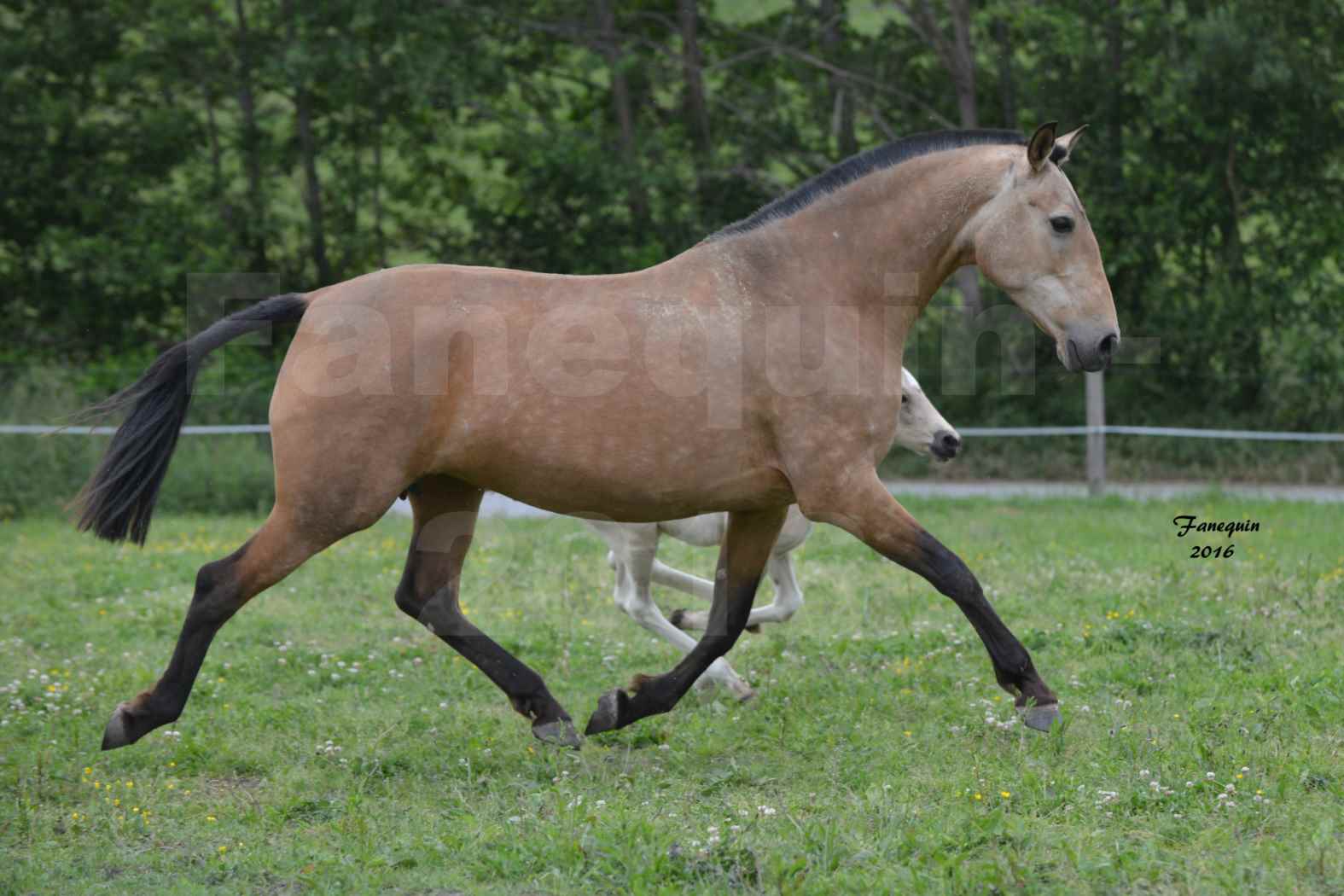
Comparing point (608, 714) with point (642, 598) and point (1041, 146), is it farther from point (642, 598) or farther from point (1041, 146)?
point (1041, 146)

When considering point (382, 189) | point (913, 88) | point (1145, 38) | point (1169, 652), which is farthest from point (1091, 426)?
point (382, 189)

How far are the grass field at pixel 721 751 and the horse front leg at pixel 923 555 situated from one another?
0.84 ft

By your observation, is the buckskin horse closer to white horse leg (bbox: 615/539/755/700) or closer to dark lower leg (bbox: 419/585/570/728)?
dark lower leg (bbox: 419/585/570/728)

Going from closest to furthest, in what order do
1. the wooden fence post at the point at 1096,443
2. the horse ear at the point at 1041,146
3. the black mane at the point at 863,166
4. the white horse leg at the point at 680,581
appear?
1. the horse ear at the point at 1041,146
2. the black mane at the point at 863,166
3. the white horse leg at the point at 680,581
4. the wooden fence post at the point at 1096,443

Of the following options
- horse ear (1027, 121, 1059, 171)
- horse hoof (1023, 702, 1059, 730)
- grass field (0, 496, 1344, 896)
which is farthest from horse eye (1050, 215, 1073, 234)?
grass field (0, 496, 1344, 896)

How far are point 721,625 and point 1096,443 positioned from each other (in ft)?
A: 28.5

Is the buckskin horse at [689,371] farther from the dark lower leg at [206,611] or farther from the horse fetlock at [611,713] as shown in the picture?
the horse fetlock at [611,713]

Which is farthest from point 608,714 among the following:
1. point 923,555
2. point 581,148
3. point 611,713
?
point 581,148

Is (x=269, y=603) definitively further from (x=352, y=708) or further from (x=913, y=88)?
(x=913, y=88)

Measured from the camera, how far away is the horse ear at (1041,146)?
15.0ft

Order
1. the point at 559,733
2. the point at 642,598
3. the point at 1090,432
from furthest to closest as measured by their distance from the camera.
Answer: the point at 1090,432
the point at 642,598
the point at 559,733

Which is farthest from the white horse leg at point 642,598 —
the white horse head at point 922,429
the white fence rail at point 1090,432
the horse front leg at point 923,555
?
the white fence rail at point 1090,432

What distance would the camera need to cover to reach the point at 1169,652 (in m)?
5.96

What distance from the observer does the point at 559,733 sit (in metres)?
5.00
